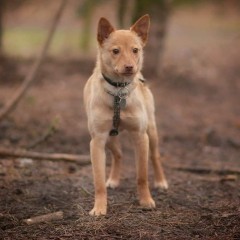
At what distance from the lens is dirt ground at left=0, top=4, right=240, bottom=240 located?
5461 millimetres

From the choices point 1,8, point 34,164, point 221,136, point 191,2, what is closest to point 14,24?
point 1,8

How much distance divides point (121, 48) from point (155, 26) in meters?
7.46

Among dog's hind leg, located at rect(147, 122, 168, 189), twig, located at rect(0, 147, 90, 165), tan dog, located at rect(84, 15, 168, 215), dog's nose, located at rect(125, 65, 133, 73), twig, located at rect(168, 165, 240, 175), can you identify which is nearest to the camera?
dog's nose, located at rect(125, 65, 133, 73)

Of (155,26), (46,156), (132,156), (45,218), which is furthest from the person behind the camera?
(155,26)

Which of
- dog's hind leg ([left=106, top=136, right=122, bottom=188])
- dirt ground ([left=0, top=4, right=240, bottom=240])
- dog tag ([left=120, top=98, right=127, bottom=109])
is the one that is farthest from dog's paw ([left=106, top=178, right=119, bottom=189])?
dog tag ([left=120, top=98, right=127, bottom=109])

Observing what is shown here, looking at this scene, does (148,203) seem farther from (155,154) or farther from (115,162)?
(115,162)

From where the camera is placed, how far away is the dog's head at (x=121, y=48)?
19.0 feet

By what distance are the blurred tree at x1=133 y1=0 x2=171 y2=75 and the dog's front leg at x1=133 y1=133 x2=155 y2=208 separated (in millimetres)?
6971

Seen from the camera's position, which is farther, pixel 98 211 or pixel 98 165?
pixel 98 165

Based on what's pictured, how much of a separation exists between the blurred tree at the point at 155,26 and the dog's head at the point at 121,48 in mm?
6653

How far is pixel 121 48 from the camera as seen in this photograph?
5906 mm

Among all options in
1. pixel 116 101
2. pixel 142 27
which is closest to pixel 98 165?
pixel 116 101

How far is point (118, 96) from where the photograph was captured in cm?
605

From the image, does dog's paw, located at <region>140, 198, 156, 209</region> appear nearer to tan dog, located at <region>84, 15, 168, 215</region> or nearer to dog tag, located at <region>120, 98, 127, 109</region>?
tan dog, located at <region>84, 15, 168, 215</region>
